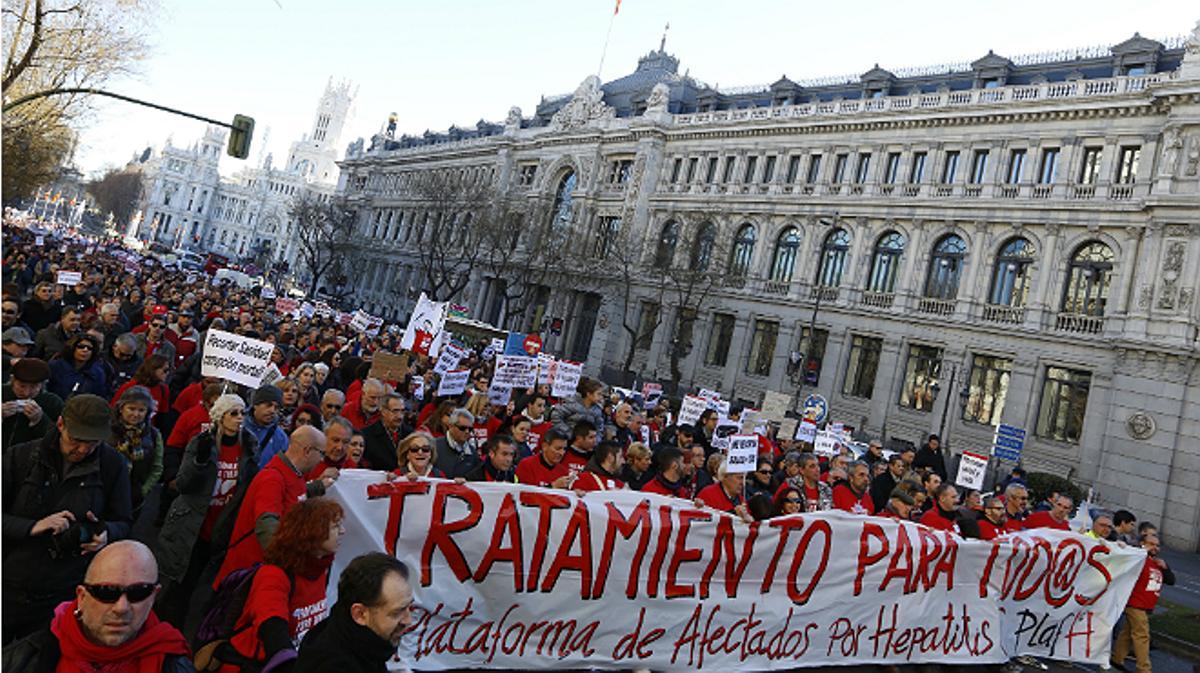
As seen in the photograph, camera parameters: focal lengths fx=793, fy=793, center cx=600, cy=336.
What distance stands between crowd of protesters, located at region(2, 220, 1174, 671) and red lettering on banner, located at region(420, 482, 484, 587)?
302 mm

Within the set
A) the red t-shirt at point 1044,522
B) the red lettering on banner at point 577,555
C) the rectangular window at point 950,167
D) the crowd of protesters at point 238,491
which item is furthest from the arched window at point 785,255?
the red lettering on banner at point 577,555

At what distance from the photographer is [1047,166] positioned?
33.4 meters

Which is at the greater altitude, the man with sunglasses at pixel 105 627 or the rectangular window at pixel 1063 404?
the rectangular window at pixel 1063 404

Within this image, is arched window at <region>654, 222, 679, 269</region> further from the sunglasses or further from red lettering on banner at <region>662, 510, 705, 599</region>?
A: the sunglasses

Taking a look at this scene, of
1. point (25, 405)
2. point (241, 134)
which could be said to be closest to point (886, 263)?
point (241, 134)

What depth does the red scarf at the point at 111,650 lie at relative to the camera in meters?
2.95

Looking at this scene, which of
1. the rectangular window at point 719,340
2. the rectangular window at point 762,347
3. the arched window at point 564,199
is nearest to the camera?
the rectangular window at point 762,347

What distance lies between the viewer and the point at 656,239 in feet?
160

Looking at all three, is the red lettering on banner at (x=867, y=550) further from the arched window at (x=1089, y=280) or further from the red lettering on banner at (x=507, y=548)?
the arched window at (x=1089, y=280)

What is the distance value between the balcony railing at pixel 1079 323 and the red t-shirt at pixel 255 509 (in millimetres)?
32755

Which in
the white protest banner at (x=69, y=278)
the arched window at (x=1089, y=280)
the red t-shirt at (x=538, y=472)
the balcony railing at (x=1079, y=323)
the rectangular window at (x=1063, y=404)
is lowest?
the red t-shirt at (x=538, y=472)

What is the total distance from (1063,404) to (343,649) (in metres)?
33.8

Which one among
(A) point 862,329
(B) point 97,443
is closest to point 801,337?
(A) point 862,329

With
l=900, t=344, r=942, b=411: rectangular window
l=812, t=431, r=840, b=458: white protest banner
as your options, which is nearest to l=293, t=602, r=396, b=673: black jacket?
l=812, t=431, r=840, b=458: white protest banner
